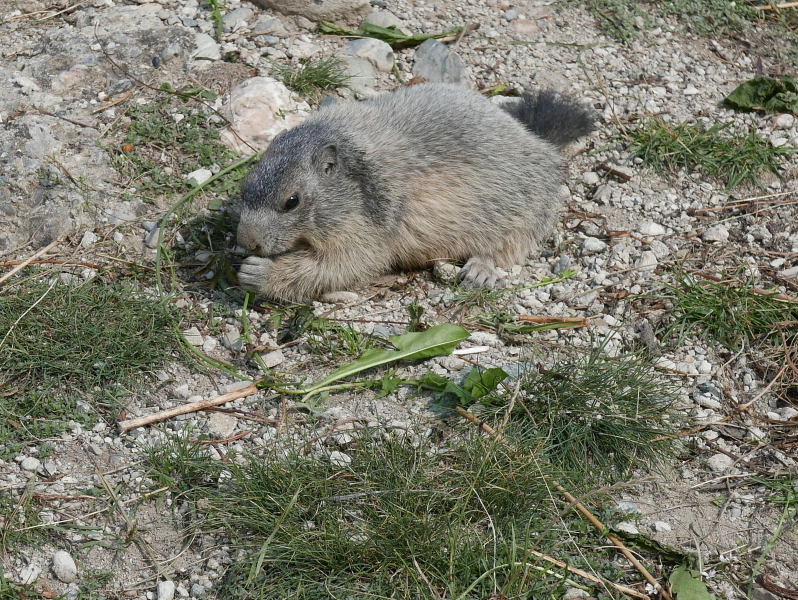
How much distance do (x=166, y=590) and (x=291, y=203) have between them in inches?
94.7

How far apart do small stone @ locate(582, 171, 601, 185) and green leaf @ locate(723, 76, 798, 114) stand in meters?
1.53

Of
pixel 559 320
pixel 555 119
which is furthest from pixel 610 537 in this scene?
pixel 555 119

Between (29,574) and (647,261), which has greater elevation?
(647,261)

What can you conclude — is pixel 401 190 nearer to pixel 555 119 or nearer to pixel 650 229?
pixel 555 119

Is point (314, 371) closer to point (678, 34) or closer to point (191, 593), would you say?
point (191, 593)

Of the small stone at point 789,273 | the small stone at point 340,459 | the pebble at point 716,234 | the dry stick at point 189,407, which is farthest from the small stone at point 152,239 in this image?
the small stone at point 789,273

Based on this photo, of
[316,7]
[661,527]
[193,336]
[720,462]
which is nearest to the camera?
[661,527]

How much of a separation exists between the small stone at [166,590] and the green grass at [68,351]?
109 centimetres

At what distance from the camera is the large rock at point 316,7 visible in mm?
7293

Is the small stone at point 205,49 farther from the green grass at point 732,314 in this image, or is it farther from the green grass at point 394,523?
the green grass at point 732,314

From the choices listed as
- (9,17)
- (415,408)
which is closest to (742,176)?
(415,408)

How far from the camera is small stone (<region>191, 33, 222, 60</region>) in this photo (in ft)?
22.2

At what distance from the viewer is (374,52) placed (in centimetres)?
711

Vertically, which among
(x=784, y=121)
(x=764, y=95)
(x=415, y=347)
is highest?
(x=764, y=95)
